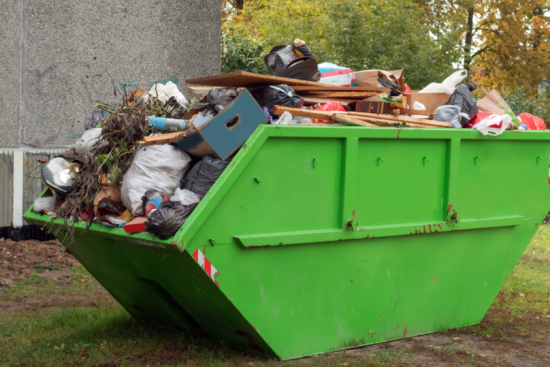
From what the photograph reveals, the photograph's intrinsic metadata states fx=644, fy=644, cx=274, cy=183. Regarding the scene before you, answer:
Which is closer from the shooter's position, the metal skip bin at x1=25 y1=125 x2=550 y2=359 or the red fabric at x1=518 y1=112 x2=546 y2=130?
the metal skip bin at x1=25 y1=125 x2=550 y2=359

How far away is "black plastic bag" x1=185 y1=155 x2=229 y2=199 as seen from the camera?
3.57m

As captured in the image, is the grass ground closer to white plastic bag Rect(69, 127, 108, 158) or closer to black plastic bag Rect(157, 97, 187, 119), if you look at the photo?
white plastic bag Rect(69, 127, 108, 158)

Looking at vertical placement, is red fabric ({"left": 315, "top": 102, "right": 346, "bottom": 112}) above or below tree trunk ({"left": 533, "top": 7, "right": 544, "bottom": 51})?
below

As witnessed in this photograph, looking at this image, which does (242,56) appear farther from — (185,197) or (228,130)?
(185,197)

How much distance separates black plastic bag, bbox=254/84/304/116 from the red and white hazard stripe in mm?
1193

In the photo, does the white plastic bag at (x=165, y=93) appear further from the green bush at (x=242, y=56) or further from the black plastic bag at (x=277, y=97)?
the green bush at (x=242, y=56)

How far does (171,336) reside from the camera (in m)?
4.45

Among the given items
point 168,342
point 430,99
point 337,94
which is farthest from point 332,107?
point 168,342

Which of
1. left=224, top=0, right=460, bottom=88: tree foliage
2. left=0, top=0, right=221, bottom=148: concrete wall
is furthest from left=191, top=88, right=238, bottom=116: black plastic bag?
left=224, top=0, right=460, bottom=88: tree foliage

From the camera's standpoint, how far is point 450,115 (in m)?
4.61

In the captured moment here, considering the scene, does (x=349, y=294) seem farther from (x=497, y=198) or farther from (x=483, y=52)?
(x=483, y=52)

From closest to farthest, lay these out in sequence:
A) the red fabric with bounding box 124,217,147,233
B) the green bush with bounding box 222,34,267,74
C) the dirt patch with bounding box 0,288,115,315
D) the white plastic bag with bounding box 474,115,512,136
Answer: the red fabric with bounding box 124,217,147,233
the white plastic bag with bounding box 474,115,512,136
the dirt patch with bounding box 0,288,115,315
the green bush with bounding box 222,34,267,74

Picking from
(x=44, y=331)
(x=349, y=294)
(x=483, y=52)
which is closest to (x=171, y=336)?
(x=44, y=331)

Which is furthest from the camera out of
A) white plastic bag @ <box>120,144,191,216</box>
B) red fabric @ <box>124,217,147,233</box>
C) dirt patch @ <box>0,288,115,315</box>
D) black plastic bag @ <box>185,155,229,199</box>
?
dirt patch @ <box>0,288,115,315</box>
